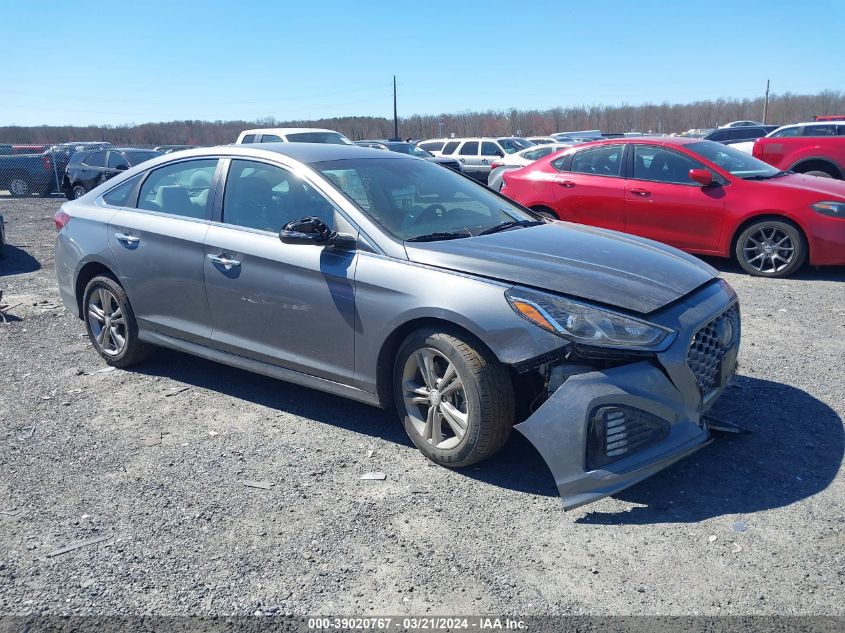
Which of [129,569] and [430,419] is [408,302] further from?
[129,569]

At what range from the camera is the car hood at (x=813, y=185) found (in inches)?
316

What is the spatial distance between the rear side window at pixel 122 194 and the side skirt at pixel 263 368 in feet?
3.25

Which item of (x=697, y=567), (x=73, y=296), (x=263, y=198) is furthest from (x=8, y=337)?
(x=697, y=567)

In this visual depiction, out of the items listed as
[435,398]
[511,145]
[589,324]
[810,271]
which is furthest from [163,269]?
[511,145]

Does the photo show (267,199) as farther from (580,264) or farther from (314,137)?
(314,137)

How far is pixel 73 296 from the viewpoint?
5715 mm

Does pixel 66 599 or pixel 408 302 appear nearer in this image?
pixel 66 599

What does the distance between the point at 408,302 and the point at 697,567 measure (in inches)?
71.0

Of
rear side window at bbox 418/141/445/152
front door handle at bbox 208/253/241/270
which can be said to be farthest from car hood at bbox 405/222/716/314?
rear side window at bbox 418/141/445/152

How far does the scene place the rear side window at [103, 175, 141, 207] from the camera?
5.41 meters

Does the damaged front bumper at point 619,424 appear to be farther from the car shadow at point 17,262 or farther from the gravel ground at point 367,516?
the car shadow at point 17,262

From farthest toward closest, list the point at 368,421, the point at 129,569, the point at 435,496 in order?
the point at 368,421 < the point at 435,496 < the point at 129,569

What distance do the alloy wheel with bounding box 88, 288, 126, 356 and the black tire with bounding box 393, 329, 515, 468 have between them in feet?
8.77

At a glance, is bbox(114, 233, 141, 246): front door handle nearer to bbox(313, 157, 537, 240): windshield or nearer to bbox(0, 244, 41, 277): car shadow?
bbox(313, 157, 537, 240): windshield
